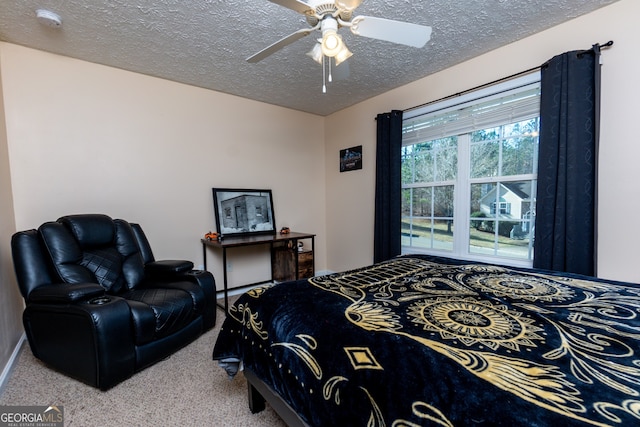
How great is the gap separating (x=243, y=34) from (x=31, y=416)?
278cm

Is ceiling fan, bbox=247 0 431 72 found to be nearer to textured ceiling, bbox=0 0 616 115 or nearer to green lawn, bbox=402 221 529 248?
textured ceiling, bbox=0 0 616 115

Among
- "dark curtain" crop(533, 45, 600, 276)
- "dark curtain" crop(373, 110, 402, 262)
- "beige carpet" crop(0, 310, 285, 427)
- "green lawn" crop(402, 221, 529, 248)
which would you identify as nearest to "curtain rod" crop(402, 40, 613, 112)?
"dark curtain" crop(533, 45, 600, 276)

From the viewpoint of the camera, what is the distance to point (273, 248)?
3.82m

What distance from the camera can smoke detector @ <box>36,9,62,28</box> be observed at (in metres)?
1.91

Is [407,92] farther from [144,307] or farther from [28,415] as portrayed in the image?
[28,415]

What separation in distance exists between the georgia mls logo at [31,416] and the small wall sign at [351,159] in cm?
348

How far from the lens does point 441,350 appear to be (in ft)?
2.75

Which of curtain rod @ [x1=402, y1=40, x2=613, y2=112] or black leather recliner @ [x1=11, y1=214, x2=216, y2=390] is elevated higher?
curtain rod @ [x1=402, y1=40, x2=613, y2=112]

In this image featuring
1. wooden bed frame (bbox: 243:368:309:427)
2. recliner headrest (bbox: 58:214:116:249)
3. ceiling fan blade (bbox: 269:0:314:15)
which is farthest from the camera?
recliner headrest (bbox: 58:214:116:249)

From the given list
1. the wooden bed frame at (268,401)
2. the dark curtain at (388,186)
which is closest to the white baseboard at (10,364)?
the wooden bed frame at (268,401)

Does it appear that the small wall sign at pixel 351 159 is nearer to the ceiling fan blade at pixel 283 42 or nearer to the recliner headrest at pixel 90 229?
the ceiling fan blade at pixel 283 42

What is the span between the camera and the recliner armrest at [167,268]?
2412mm

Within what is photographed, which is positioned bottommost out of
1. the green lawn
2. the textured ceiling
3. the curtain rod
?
the green lawn

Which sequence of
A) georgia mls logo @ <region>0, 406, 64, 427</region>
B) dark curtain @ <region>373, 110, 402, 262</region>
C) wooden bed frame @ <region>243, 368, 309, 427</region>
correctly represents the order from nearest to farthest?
wooden bed frame @ <region>243, 368, 309, 427</region> → georgia mls logo @ <region>0, 406, 64, 427</region> → dark curtain @ <region>373, 110, 402, 262</region>
